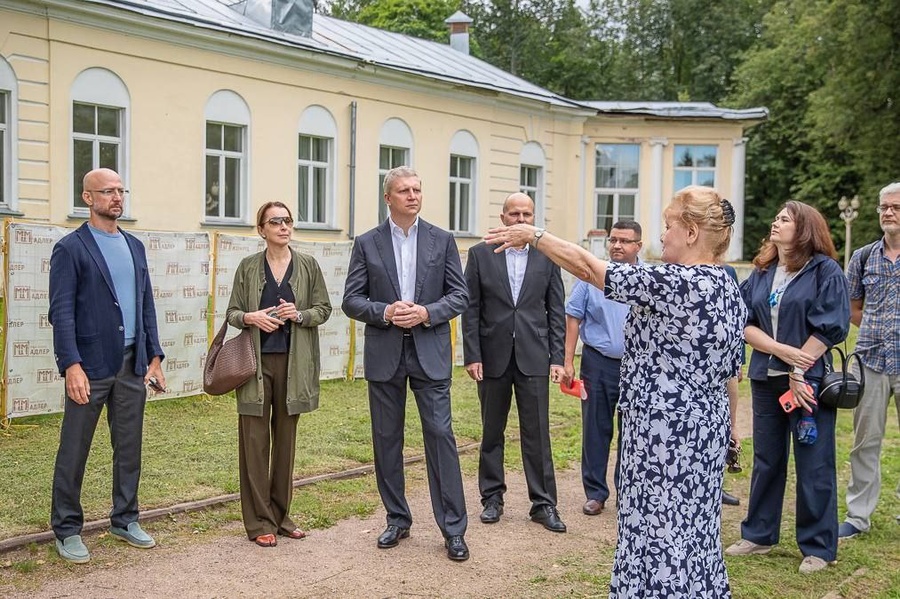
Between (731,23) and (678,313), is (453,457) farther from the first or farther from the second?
(731,23)

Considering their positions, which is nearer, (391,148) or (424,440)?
(424,440)

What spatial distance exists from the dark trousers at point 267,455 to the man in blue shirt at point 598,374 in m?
2.22

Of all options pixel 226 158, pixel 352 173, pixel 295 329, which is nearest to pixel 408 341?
pixel 295 329

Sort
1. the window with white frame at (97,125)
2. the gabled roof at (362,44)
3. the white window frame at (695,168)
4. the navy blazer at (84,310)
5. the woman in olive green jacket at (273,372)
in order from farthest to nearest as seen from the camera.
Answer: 1. the white window frame at (695,168)
2. the gabled roof at (362,44)
3. the window with white frame at (97,125)
4. the woman in olive green jacket at (273,372)
5. the navy blazer at (84,310)

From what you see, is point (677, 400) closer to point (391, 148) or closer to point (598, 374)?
point (598, 374)

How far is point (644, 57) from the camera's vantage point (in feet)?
181

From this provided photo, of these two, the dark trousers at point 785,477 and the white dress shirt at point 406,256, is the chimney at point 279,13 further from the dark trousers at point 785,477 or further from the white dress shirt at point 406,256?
the dark trousers at point 785,477

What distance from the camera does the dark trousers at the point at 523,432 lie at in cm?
703

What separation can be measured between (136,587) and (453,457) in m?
2.01

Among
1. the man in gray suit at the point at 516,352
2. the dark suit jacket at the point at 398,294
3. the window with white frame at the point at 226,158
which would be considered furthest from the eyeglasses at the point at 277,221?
the window with white frame at the point at 226,158

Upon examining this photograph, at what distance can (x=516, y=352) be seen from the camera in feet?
22.9

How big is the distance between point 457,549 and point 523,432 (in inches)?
46.8

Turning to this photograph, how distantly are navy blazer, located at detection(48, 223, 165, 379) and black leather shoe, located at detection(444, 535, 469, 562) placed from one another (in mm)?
2298

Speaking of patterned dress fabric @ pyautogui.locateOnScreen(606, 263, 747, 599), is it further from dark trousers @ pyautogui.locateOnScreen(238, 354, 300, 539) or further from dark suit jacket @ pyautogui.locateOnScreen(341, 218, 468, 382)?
dark trousers @ pyautogui.locateOnScreen(238, 354, 300, 539)
